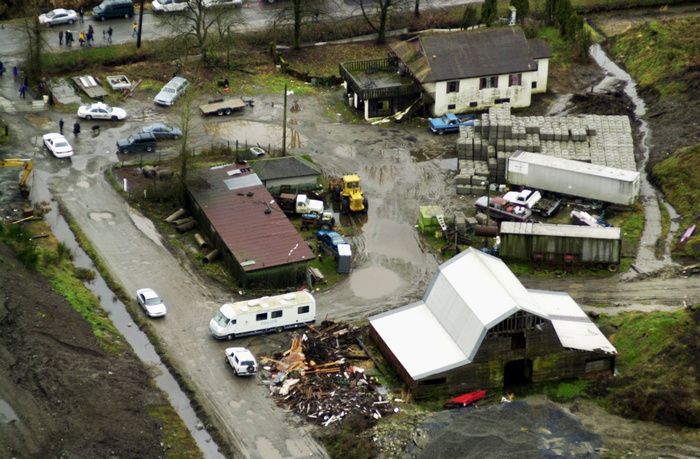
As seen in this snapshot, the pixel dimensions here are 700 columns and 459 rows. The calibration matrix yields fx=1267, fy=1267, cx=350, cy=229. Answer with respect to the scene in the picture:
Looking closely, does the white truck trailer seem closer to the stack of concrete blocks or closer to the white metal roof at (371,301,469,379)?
the stack of concrete blocks

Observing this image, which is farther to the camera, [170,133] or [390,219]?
[170,133]

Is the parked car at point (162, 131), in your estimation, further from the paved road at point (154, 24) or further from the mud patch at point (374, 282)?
the mud patch at point (374, 282)

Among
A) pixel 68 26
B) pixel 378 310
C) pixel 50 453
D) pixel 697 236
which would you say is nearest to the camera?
pixel 50 453

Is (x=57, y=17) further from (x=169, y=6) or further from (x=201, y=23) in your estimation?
(x=201, y=23)

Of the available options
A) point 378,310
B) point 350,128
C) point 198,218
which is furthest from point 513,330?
point 350,128

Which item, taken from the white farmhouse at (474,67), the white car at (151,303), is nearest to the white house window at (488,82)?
the white farmhouse at (474,67)

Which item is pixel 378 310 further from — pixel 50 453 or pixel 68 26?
pixel 68 26
